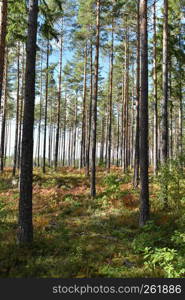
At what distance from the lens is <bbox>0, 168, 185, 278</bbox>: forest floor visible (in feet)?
19.9

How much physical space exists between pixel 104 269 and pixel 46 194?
10038 millimetres

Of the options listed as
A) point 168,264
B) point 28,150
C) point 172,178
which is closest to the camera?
point 168,264

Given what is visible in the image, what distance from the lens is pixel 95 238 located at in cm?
844

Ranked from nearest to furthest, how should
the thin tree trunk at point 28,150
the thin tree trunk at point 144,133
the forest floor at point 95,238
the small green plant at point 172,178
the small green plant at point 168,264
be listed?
the small green plant at point 168,264, the forest floor at point 95,238, the thin tree trunk at point 28,150, the thin tree trunk at point 144,133, the small green plant at point 172,178

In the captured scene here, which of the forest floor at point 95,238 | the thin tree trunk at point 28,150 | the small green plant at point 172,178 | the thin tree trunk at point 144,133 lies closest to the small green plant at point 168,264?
the forest floor at point 95,238

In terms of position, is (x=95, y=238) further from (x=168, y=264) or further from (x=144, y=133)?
(x=144, y=133)

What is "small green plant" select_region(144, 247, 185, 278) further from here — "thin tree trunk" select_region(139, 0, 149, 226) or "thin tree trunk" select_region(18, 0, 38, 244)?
"thin tree trunk" select_region(18, 0, 38, 244)

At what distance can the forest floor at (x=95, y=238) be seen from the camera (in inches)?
238

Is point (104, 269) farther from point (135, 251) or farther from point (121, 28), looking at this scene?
point (121, 28)

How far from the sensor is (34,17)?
26.2 feet

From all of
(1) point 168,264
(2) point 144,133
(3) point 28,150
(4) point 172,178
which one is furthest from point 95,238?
(2) point 144,133

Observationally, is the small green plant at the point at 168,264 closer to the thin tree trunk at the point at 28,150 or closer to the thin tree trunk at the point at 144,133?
the thin tree trunk at the point at 144,133

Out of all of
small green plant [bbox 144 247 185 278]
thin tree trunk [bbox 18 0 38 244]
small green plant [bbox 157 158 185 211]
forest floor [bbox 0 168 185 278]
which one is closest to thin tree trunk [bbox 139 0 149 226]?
forest floor [bbox 0 168 185 278]

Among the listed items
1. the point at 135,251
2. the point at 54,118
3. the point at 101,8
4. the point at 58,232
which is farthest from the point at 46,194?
the point at 54,118
